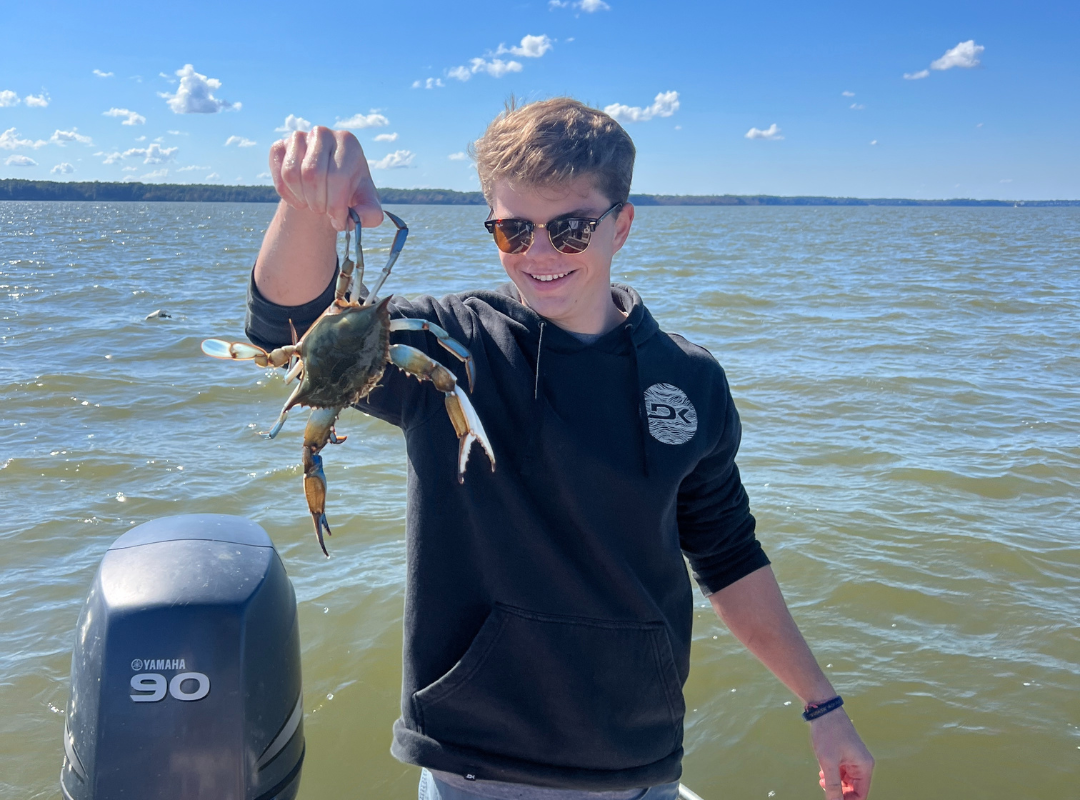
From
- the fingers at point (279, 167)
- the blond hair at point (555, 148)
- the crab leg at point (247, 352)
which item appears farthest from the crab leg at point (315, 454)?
the blond hair at point (555, 148)

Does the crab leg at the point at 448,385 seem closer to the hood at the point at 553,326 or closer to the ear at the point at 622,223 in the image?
the hood at the point at 553,326

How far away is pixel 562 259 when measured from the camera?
2213 millimetres

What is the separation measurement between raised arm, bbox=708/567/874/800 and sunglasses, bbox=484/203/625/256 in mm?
1152

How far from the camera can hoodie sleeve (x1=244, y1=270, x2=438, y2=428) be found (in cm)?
209

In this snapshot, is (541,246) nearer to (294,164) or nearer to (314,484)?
(294,164)

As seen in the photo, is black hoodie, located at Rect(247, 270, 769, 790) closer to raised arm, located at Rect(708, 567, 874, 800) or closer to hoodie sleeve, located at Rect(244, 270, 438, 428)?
hoodie sleeve, located at Rect(244, 270, 438, 428)

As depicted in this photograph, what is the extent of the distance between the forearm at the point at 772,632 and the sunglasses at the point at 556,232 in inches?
45.2

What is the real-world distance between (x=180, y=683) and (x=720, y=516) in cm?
156

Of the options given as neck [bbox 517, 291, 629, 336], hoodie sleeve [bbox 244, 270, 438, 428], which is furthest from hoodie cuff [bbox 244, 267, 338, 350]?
neck [bbox 517, 291, 629, 336]

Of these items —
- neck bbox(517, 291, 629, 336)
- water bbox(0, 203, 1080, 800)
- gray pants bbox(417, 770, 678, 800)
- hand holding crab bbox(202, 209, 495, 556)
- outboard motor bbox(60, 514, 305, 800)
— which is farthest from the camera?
water bbox(0, 203, 1080, 800)

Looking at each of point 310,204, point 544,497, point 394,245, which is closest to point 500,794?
point 544,497

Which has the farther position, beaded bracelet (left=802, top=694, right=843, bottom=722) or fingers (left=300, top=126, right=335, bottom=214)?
beaded bracelet (left=802, top=694, right=843, bottom=722)

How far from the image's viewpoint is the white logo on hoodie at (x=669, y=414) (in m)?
2.23

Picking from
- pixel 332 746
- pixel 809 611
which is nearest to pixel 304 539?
pixel 332 746
